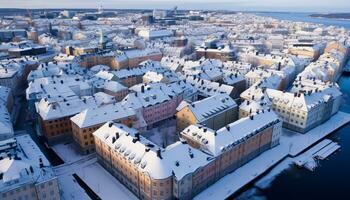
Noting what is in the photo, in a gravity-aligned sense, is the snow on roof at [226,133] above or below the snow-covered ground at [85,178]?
above

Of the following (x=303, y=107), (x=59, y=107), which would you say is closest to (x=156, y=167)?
(x=59, y=107)

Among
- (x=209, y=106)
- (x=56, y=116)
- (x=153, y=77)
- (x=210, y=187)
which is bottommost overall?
(x=210, y=187)

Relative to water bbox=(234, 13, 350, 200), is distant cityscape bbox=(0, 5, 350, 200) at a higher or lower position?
higher

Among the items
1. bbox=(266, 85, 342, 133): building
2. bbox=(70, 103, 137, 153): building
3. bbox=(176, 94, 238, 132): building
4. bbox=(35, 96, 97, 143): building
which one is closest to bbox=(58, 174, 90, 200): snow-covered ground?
bbox=(70, 103, 137, 153): building

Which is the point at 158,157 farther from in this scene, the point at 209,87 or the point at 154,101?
the point at 209,87

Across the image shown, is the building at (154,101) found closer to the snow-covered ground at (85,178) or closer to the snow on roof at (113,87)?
the snow on roof at (113,87)

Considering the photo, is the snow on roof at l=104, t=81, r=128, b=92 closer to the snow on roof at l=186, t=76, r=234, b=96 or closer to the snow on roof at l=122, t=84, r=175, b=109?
the snow on roof at l=122, t=84, r=175, b=109

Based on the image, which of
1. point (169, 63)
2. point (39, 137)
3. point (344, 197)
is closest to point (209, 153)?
point (344, 197)

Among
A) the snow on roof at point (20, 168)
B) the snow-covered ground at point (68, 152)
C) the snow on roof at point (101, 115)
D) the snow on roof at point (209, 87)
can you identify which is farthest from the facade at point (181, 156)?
the snow on roof at point (209, 87)
